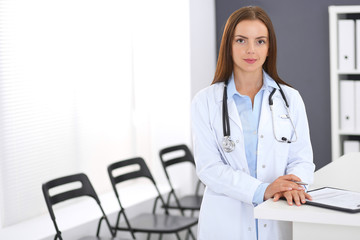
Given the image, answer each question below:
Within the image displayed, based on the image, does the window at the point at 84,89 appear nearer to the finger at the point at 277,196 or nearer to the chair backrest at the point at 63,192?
the chair backrest at the point at 63,192

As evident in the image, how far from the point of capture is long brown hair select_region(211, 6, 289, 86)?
2.15 meters

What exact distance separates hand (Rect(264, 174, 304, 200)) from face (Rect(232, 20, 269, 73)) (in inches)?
16.5

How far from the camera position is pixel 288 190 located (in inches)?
78.0

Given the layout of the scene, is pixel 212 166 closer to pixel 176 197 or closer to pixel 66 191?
pixel 66 191

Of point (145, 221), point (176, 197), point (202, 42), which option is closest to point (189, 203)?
point (176, 197)

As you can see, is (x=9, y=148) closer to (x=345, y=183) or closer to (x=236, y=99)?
(x=236, y=99)

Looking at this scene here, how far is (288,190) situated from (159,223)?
1677 millimetres

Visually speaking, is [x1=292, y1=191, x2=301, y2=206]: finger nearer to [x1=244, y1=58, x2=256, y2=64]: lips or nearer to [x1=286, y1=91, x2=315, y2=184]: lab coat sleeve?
[x1=286, y1=91, x2=315, y2=184]: lab coat sleeve

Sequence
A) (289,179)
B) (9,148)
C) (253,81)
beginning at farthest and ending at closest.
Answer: (9,148), (253,81), (289,179)

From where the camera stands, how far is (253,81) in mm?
2236

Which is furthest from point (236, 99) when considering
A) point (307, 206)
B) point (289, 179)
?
point (307, 206)

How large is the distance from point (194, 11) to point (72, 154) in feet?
4.86

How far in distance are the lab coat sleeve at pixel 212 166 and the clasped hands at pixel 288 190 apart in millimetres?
64

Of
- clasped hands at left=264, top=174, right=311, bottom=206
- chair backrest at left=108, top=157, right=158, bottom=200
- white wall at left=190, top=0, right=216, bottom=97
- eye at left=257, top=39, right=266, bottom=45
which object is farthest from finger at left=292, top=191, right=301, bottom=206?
white wall at left=190, top=0, right=216, bottom=97
